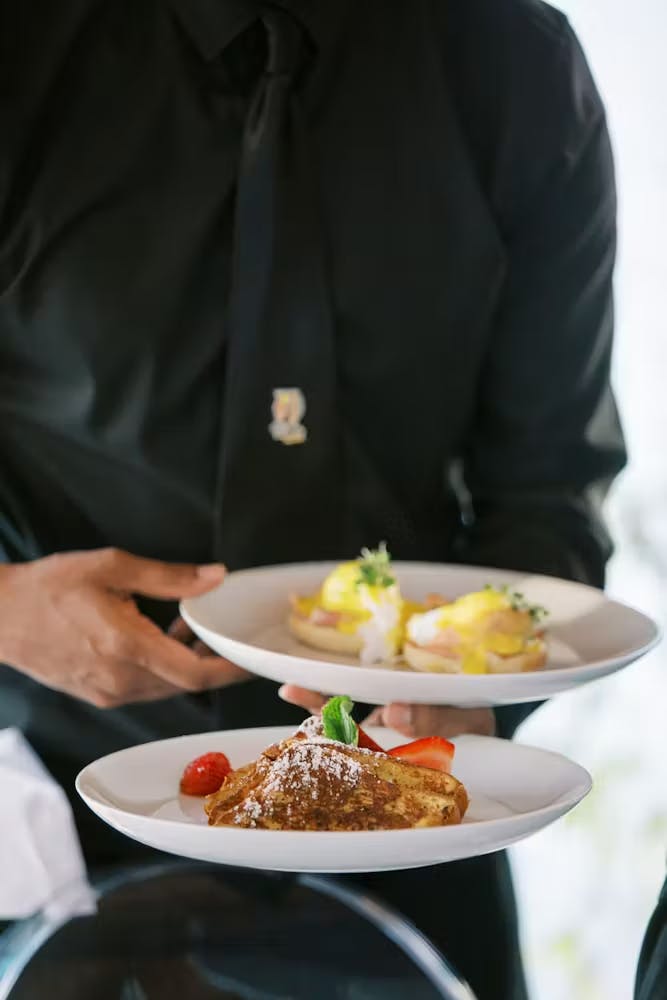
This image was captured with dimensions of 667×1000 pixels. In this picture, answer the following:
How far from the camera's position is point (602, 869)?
235 centimetres

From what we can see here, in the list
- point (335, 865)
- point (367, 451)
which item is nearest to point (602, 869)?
point (367, 451)

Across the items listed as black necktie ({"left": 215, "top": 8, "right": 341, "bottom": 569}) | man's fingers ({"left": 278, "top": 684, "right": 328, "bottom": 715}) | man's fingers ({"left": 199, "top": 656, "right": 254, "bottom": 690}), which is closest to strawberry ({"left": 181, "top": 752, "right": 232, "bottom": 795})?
man's fingers ({"left": 278, "top": 684, "right": 328, "bottom": 715})

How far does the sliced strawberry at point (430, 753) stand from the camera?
3.13 feet

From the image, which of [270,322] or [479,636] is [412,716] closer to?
[479,636]

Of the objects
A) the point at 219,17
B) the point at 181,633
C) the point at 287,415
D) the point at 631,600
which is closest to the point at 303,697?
the point at 181,633

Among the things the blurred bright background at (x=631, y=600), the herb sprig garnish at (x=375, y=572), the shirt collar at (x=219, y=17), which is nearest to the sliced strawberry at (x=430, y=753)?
the herb sprig garnish at (x=375, y=572)

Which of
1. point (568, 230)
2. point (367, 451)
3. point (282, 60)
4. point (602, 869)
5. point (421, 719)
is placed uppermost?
point (282, 60)

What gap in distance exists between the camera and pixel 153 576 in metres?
1.25

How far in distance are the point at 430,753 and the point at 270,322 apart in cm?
59

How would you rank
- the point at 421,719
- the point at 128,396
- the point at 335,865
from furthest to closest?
the point at 128,396, the point at 421,719, the point at 335,865

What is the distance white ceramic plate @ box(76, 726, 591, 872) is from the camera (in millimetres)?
740

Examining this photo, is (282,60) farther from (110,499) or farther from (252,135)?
(110,499)

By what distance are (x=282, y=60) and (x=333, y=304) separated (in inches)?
11.4

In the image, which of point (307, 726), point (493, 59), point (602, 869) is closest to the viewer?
point (307, 726)
